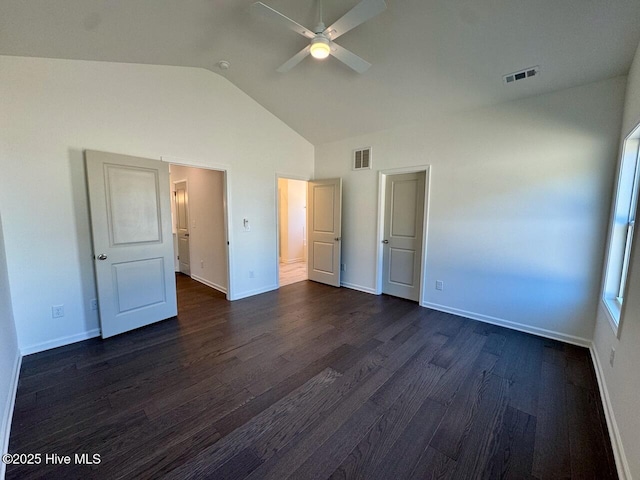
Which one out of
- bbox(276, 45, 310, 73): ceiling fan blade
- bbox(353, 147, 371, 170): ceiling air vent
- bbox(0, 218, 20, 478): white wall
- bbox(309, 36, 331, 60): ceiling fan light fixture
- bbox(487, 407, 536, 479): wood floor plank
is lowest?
bbox(487, 407, 536, 479): wood floor plank

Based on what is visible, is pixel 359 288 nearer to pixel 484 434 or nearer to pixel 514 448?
pixel 484 434

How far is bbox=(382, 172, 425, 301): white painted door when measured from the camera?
13.1 ft

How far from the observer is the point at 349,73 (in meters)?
3.04

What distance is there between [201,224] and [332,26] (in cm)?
396

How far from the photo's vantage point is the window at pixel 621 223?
2.23 metres

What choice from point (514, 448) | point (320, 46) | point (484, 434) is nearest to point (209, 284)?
point (320, 46)

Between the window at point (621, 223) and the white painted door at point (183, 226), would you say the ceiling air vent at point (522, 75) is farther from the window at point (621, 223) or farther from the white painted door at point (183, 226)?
the white painted door at point (183, 226)

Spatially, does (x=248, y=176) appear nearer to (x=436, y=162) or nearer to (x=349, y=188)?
(x=349, y=188)

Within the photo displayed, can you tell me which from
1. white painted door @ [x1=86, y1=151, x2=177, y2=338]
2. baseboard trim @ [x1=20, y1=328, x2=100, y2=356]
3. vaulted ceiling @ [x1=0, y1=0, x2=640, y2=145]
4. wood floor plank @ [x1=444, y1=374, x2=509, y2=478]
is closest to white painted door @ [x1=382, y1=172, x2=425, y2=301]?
vaulted ceiling @ [x1=0, y1=0, x2=640, y2=145]

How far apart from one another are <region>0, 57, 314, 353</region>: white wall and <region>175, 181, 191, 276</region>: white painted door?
7.22 feet

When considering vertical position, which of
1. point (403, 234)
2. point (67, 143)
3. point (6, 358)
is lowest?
point (6, 358)

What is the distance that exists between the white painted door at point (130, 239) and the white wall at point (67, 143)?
6.2 inches

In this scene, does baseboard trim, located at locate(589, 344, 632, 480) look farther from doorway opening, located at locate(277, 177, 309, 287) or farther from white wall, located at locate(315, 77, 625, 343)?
doorway opening, located at locate(277, 177, 309, 287)

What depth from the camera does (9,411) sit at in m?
1.75
